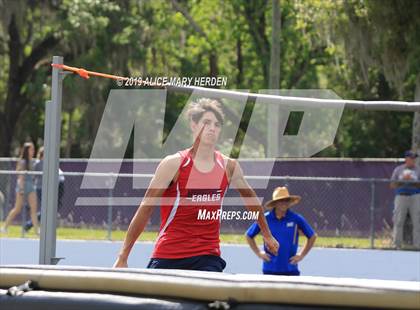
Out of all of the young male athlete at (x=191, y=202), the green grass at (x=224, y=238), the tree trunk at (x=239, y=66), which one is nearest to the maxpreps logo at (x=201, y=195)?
the young male athlete at (x=191, y=202)

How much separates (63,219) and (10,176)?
141 centimetres

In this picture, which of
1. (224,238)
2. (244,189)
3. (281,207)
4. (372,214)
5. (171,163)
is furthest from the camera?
(224,238)

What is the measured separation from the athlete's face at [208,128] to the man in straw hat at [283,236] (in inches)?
145

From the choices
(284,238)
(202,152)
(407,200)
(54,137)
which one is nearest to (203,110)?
(202,152)

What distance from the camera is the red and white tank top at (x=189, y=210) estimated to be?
19.7 feet

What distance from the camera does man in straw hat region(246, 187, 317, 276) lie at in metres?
9.59

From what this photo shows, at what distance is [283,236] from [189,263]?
12.5ft

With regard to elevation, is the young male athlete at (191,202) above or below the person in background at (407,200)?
above

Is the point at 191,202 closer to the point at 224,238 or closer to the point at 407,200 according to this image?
the point at 407,200

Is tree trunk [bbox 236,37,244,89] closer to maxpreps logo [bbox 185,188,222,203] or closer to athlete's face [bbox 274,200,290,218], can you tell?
athlete's face [bbox 274,200,290,218]

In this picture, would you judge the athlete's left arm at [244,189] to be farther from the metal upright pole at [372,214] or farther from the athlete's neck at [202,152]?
the metal upright pole at [372,214]

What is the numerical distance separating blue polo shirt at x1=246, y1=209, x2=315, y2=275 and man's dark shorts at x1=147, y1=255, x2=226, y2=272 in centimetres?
353

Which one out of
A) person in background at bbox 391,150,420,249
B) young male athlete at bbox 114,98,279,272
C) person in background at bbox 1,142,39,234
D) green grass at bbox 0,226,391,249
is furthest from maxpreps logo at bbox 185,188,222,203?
person in background at bbox 1,142,39,234

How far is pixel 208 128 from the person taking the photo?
6051 mm
